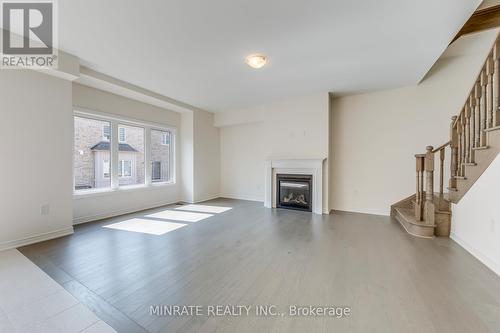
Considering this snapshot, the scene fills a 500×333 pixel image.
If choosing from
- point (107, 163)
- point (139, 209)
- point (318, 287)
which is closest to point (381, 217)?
point (318, 287)

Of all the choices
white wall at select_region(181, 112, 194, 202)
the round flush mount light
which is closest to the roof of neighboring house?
white wall at select_region(181, 112, 194, 202)

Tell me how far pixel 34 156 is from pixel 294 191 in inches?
190

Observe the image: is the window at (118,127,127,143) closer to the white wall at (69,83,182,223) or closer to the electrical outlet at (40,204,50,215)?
the white wall at (69,83,182,223)

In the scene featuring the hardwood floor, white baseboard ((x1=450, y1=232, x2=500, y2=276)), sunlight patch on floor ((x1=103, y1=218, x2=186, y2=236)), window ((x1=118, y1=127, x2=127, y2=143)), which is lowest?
the hardwood floor

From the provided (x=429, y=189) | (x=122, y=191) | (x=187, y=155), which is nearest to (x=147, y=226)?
(x=122, y=191)

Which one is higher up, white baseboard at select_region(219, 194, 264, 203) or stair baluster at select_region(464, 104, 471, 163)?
stair baluster at select_region(464, 104, 471, 163)

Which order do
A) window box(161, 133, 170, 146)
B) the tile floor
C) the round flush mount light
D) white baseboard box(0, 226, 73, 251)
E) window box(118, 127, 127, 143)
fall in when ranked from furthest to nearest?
window box(161, 133, 170, 146) → window box(118, 127, 127, 143) → the round flush mount light → white baseboard box(0, 226, 73, 251) → the tile floor

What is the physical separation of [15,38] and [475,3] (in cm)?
536

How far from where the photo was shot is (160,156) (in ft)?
18.6

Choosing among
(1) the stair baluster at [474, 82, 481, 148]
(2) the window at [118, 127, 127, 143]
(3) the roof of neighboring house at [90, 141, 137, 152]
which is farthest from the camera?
(2) the window at [118, 127, 127, 143]

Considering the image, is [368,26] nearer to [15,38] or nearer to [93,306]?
[93,306]

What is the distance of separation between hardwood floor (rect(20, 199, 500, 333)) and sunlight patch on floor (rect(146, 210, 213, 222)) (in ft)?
2.47

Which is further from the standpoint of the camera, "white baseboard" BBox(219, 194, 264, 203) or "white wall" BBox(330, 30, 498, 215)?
"white baseboard" BBox(219, 194, 264, 203)

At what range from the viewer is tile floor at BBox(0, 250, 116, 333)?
1472mm
